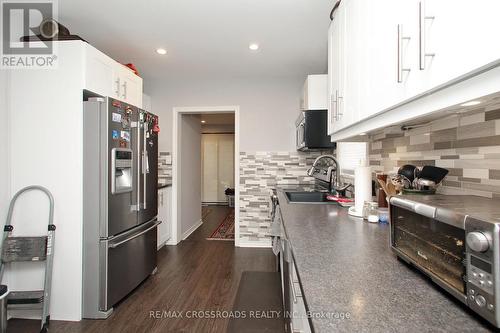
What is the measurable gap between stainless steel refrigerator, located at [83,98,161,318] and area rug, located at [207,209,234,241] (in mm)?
1930

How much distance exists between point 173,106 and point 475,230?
3.85 meters

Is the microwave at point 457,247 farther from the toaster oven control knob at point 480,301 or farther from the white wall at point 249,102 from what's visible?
the white wall at point 249,102

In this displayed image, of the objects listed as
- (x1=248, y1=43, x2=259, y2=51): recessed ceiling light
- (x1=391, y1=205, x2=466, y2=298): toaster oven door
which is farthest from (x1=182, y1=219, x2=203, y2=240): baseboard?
(x1=391, y1=205, x2=466, y2=298): toaster oven door

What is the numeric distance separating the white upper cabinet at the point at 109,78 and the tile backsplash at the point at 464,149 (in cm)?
231

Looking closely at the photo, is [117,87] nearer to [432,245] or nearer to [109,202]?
[109,202]

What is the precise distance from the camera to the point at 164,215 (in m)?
3.63

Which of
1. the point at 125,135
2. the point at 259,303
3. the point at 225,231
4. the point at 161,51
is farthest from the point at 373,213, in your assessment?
the point at 225,231

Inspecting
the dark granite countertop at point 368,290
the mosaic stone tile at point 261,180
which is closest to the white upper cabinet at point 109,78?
the mosaic stone tile at point 261,180

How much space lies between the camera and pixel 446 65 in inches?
24.9

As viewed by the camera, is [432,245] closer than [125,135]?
Yes

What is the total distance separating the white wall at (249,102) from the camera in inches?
147

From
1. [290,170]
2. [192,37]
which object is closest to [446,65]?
[192,37]

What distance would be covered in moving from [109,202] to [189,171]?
8.01ft

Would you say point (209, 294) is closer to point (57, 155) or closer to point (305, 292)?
point (57, 155)
